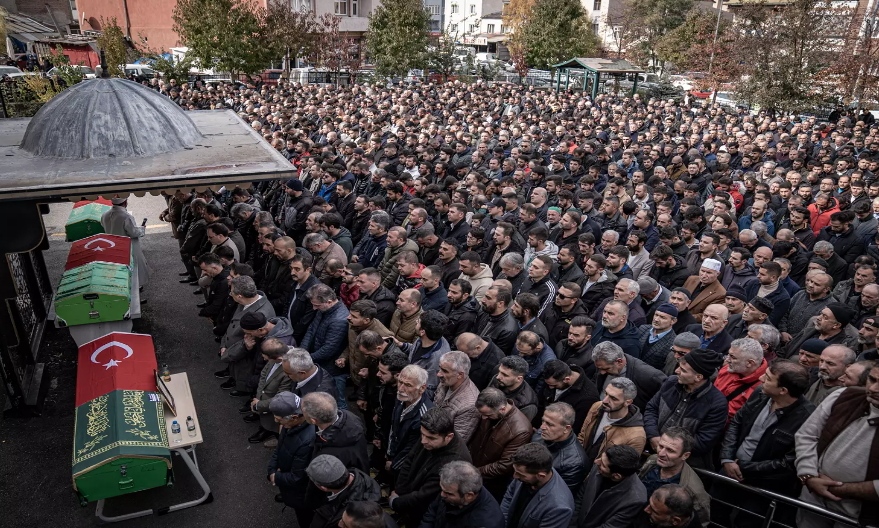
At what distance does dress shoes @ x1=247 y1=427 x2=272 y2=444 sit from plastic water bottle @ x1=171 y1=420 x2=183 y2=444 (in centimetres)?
112

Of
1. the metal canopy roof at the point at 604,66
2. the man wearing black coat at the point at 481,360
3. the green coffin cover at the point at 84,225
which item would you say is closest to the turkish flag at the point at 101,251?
the green coffin cover at the point at 84,225

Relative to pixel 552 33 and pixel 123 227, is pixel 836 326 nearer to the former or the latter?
pixel 123 227

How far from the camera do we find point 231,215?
30.5 ft

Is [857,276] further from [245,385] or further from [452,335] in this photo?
[245,385]

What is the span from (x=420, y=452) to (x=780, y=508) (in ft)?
8.33

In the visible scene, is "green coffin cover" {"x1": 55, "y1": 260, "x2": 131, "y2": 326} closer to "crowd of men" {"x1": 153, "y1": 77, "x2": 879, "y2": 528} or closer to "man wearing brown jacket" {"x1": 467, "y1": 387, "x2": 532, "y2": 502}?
"crowd of men" {"x1": 153, "y1": 77, "x2": 879, "y2": 528}

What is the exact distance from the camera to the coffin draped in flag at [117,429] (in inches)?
183

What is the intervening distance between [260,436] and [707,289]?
16.3ft

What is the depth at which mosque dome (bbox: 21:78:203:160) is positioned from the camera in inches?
275

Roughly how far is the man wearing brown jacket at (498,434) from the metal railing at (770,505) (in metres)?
1.28

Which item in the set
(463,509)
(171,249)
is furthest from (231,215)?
(463,509)

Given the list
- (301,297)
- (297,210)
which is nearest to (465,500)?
(301,297)

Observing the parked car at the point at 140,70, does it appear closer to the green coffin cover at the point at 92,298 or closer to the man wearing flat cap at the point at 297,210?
the man wearing flat cap at the point at 297,210

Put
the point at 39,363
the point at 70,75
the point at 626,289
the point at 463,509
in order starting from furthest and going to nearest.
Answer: the point at 70,75 < the point at 39,363 < the point at 626,289 < the point at 463,509
